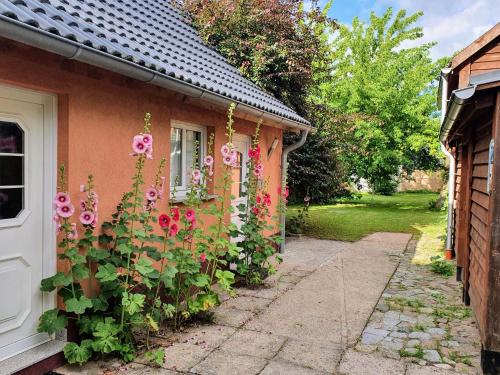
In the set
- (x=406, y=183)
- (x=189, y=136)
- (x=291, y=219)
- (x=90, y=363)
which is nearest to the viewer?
(x=90, y=363)

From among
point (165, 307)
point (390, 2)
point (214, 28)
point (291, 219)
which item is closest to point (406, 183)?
point (390, 2)

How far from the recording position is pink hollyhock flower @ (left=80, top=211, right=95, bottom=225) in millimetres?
3559

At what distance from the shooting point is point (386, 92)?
19.5 metres

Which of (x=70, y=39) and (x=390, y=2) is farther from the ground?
(x=390, y=2)

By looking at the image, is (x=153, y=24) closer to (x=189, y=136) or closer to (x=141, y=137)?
(x=189, y=136)

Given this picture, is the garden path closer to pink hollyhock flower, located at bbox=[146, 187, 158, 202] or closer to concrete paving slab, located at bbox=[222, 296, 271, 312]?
concrete paving slab, located at bbox=[222, 296, 271, 312]

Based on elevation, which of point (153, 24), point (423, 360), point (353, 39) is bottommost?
point (423, 360)

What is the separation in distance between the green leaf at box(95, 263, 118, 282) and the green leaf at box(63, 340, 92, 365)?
1.90 ft

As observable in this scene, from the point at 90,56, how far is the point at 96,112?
86 cm

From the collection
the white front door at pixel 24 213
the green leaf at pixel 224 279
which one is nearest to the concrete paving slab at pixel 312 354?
the green leaf at pixel 224 279

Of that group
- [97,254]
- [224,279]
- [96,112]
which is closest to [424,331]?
[224,279]

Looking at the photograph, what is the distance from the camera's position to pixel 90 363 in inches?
145

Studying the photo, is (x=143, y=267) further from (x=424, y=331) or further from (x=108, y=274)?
(x=424, y=331)

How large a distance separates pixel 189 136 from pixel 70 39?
10.9 feet
